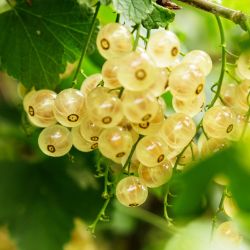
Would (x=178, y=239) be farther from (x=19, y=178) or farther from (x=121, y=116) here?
(x=19, y=178)

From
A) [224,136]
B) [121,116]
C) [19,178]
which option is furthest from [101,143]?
[19,178]

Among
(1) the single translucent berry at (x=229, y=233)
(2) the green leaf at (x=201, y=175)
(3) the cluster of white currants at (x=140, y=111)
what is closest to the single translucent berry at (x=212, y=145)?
(3) the cluster of white currants at (x=140, y=111)

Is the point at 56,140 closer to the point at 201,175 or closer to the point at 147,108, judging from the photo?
the point at 147,108

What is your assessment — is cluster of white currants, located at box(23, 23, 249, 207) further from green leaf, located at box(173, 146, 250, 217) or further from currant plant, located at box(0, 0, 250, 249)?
green leaf, located at box(173, 146, 250, 217)

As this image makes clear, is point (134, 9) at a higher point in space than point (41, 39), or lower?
higher

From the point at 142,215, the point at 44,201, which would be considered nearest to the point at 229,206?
the point at 44,201

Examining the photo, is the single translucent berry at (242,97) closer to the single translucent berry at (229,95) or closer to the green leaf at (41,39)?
the single translucent berry at (229,95)

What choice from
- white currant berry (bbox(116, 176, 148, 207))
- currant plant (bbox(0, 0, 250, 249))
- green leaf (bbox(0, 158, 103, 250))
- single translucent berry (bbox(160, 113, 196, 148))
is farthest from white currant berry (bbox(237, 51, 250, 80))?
green leaf (bbox(0, 158, 103, 250))
